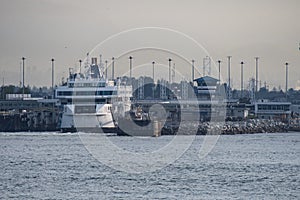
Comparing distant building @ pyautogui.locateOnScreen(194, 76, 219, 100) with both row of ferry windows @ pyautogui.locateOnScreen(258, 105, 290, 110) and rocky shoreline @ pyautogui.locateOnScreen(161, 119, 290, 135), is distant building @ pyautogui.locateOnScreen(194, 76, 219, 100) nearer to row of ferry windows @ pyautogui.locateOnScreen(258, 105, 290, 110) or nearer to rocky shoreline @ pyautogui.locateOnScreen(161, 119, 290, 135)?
row of ferry windows @ pyautogui.locateOnScreen(258, 105, 290, 110)

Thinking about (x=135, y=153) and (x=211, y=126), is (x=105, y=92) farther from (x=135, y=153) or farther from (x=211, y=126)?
(x=135, y=153)

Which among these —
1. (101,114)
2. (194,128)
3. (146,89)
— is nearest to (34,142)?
(101,114)

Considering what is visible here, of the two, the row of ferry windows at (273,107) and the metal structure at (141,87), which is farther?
the metal structure at (141,87)

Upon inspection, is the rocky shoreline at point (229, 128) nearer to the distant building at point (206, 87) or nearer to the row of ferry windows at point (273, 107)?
the row of ferry windows at point (273, 107)

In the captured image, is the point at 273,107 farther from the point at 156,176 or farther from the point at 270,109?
the point at 156,176

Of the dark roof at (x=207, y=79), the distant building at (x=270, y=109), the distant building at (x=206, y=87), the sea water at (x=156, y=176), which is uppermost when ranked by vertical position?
the dark roof at (x=207, y=79)

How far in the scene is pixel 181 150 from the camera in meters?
54.2

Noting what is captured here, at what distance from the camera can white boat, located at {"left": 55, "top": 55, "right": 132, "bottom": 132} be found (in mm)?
72250

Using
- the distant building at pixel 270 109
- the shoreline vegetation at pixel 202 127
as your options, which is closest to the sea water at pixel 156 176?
the shoreline vegetation at pixel 202 127

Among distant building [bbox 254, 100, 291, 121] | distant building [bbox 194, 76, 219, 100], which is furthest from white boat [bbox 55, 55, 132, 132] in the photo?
distant building [bbox 194, 76, 219, 100]

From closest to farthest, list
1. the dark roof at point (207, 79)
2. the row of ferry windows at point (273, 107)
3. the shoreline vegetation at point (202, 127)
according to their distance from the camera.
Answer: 1. the shoreline vegetation at point (202, 127)
2. the row of ferry windows at point (273, 107)
3. the dark roof at point (207, 79)

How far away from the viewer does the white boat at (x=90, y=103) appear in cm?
7225

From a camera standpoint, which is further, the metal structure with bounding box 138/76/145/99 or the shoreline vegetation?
the metal structure with bounding box 138/76/145/99

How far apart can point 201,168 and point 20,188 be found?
10464mm
